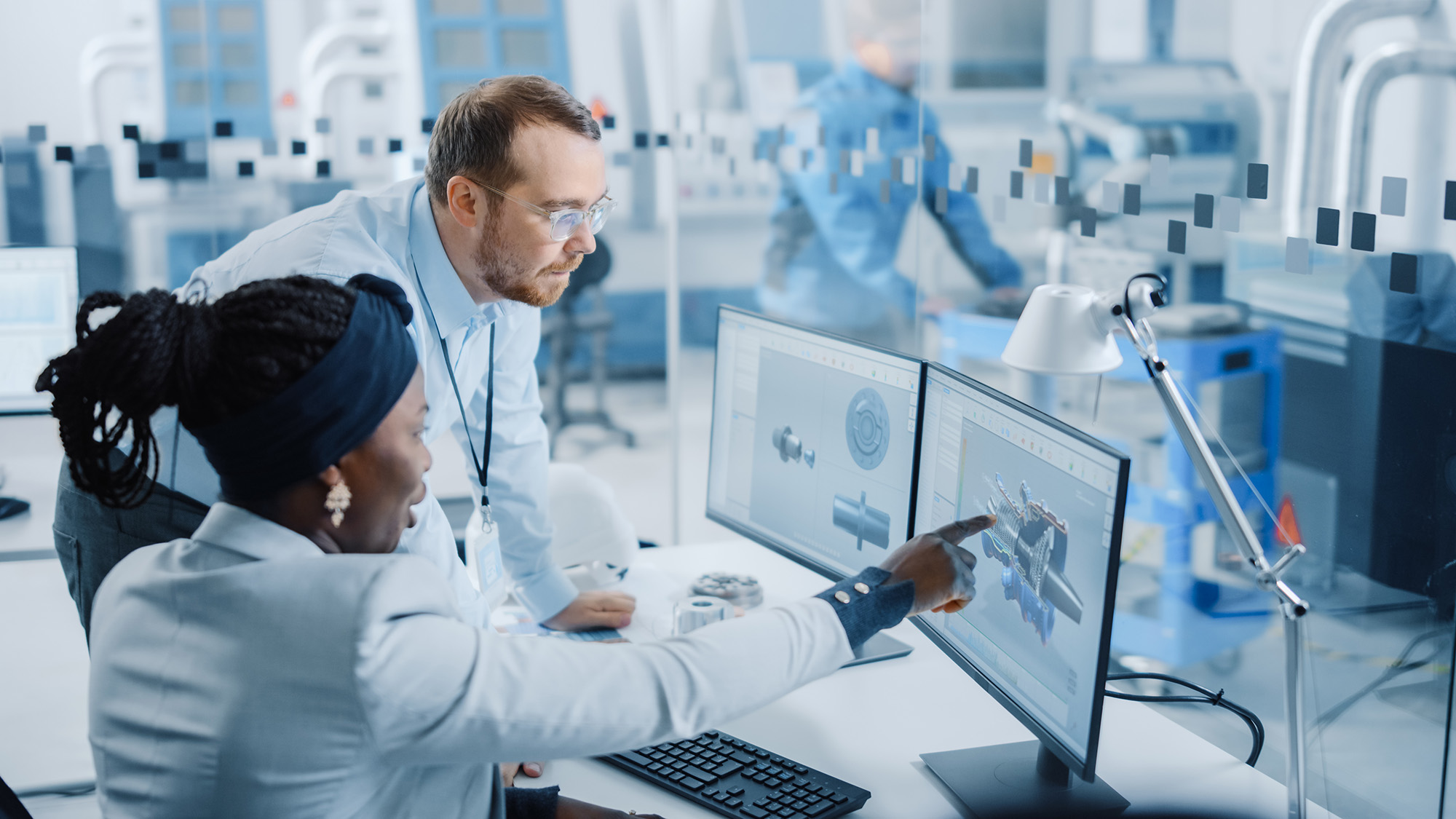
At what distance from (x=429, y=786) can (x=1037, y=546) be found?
2.00ft

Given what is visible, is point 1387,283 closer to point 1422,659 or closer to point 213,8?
point 1422,659

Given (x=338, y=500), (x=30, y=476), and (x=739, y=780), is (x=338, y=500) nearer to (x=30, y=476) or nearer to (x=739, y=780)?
(x=739, y=780)

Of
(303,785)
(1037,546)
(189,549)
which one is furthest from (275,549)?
(1037,546)

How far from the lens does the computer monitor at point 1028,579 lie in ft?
3.51

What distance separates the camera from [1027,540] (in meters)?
1.19

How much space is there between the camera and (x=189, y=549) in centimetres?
94

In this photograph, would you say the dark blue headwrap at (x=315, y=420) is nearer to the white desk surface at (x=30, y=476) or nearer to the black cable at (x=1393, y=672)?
the white desk surface at (x=30, y=476)

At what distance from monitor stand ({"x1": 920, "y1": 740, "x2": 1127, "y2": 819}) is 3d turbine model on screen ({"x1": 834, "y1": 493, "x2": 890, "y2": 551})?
0.28m

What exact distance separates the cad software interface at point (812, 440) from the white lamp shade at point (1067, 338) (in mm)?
211

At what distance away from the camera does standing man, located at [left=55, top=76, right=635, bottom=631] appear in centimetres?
148

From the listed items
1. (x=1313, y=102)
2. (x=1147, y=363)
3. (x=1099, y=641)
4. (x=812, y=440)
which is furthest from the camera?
(x=1313, y=102)

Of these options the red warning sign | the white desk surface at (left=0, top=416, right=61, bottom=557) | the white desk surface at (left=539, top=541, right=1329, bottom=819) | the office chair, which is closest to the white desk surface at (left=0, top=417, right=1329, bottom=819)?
the white desk surface at (left=539, top=541, right=1329, bottom=819)

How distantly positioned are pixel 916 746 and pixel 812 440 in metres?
0.43

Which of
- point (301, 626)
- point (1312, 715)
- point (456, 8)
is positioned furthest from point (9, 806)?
point (456, 8)
